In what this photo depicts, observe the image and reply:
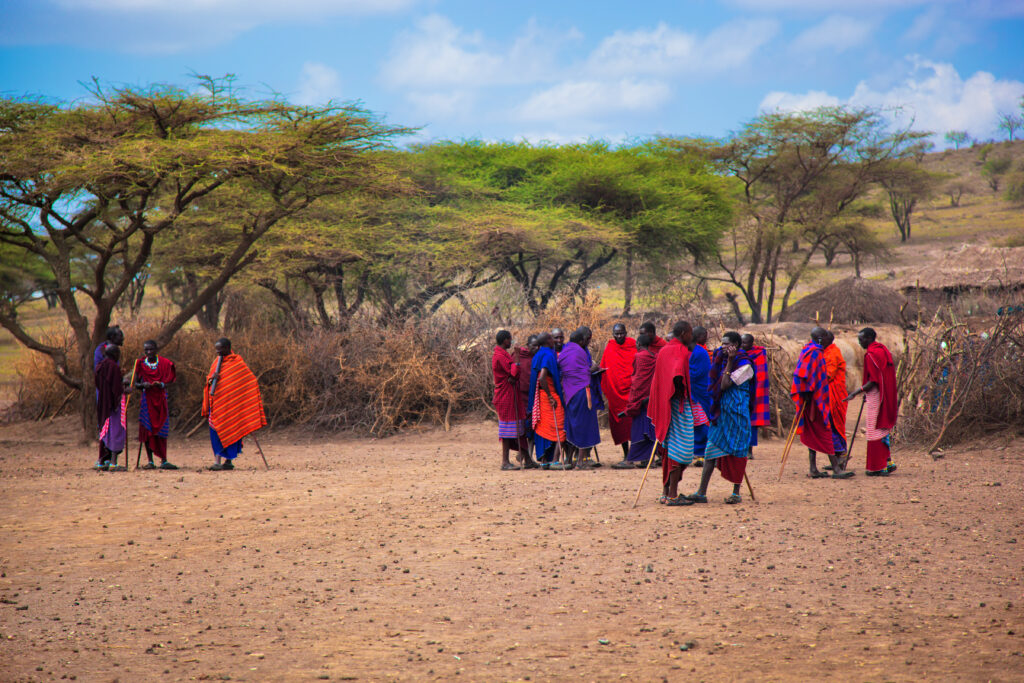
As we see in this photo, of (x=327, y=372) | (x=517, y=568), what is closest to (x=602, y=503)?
(x=517, y=568)

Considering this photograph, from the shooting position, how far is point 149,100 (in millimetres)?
12617

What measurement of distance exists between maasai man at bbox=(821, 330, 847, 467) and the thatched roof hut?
47.2ft

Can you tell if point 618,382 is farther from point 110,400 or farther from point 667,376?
point 110,400

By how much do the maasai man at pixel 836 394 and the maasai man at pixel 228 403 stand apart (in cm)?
620

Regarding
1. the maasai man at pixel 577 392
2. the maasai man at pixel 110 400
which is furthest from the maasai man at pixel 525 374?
the maasai man at pixel 110 400

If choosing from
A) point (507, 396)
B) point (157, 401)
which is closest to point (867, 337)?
point (507, 396)

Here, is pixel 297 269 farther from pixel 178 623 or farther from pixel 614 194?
pixel 178 623

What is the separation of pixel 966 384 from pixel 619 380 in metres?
4.06

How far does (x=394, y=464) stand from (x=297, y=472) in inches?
52.3

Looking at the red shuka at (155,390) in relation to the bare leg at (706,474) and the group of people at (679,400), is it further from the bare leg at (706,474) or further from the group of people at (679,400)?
the bare leg at (706,474)

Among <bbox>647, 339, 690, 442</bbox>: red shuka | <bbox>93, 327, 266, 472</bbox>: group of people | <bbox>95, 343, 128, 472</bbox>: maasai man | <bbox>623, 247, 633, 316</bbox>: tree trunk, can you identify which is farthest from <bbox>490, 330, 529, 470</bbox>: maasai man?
<bbox>623, 247, 633, 316</bbox>: tree trunk

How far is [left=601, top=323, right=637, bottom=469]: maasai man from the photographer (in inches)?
376

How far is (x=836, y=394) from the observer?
8.30 meters

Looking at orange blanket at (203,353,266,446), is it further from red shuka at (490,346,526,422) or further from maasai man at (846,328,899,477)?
maasai man at (846,328,899,477)
